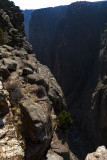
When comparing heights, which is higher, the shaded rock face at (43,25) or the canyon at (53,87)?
the shaded rock face at (43,25)

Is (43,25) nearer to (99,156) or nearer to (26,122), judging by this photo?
(26,122)

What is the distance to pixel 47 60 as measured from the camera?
90438 mm

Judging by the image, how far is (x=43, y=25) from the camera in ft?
364

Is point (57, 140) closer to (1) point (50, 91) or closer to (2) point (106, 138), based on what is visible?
(1) point (50, 91)

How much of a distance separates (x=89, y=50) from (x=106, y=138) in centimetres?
4593

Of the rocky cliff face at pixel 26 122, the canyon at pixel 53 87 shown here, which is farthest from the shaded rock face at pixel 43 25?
the rocky cliff face at pixel 26 122

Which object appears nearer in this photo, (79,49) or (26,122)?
(26,122)

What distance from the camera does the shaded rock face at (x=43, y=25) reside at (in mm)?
107000

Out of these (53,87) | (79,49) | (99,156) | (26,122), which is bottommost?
(99,156)

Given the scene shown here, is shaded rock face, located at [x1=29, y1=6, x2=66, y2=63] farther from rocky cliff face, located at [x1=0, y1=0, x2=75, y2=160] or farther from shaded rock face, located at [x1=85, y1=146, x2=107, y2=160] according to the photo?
shaded rock face, located at [x1=85, y1=146, x2=107, y2=160]

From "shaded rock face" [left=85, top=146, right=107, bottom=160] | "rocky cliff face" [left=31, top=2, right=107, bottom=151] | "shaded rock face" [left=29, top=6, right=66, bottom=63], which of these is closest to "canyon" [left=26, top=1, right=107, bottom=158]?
"rocky cliff face" [left=31, top=2, right=107, bottom=151]

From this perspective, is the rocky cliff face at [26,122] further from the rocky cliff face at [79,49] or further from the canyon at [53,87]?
the rocky cliff face at [79,49]

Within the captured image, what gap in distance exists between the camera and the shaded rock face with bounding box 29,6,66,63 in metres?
107

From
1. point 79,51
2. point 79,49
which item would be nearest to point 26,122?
point 79,51
